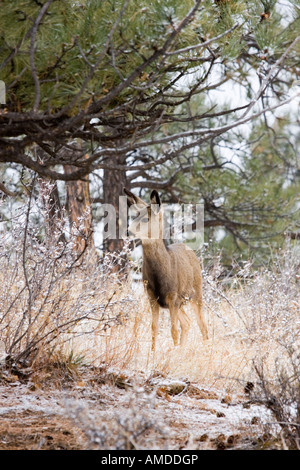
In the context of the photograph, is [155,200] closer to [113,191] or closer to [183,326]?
[183,326]

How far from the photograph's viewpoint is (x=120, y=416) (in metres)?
3.43

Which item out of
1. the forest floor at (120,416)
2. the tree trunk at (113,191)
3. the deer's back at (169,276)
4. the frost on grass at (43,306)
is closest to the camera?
the forest floor at (120,416)

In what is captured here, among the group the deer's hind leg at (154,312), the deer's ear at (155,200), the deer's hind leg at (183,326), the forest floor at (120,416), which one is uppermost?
the deer's ear at (155,200)

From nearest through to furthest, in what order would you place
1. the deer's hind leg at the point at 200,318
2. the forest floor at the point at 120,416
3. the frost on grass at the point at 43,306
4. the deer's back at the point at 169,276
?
1. the forest floor at the point at 120,416
2. the frost on grass at the point at 43,306
3. the deer's back at the point at 169,276
4. the deer's hind leg at the point at 200,318

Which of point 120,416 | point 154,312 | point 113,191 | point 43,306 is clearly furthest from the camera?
point 113,191

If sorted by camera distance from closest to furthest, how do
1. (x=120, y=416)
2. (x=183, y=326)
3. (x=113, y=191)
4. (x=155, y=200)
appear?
(x=120, y=416)
(x=155, y=200)
(x=183, y=326)
(x=113, y=191)

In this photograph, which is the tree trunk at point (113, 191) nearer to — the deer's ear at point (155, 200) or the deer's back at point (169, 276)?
the deer's back at point (169, 276)

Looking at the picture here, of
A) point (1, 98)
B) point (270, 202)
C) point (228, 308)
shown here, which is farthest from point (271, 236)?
point (1, 98)

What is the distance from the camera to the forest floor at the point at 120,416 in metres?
3.05

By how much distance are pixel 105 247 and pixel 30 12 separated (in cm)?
861

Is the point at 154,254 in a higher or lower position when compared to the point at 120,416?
higher

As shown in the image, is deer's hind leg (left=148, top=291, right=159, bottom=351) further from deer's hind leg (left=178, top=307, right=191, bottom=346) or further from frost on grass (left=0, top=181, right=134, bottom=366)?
frost on grass (left=0, top=181, right=134, bottom=366)

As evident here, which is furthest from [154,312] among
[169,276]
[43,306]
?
[43,306]

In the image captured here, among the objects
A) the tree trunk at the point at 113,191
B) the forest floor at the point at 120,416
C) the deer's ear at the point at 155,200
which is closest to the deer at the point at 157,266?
the deer's ear at the point at 155,200
